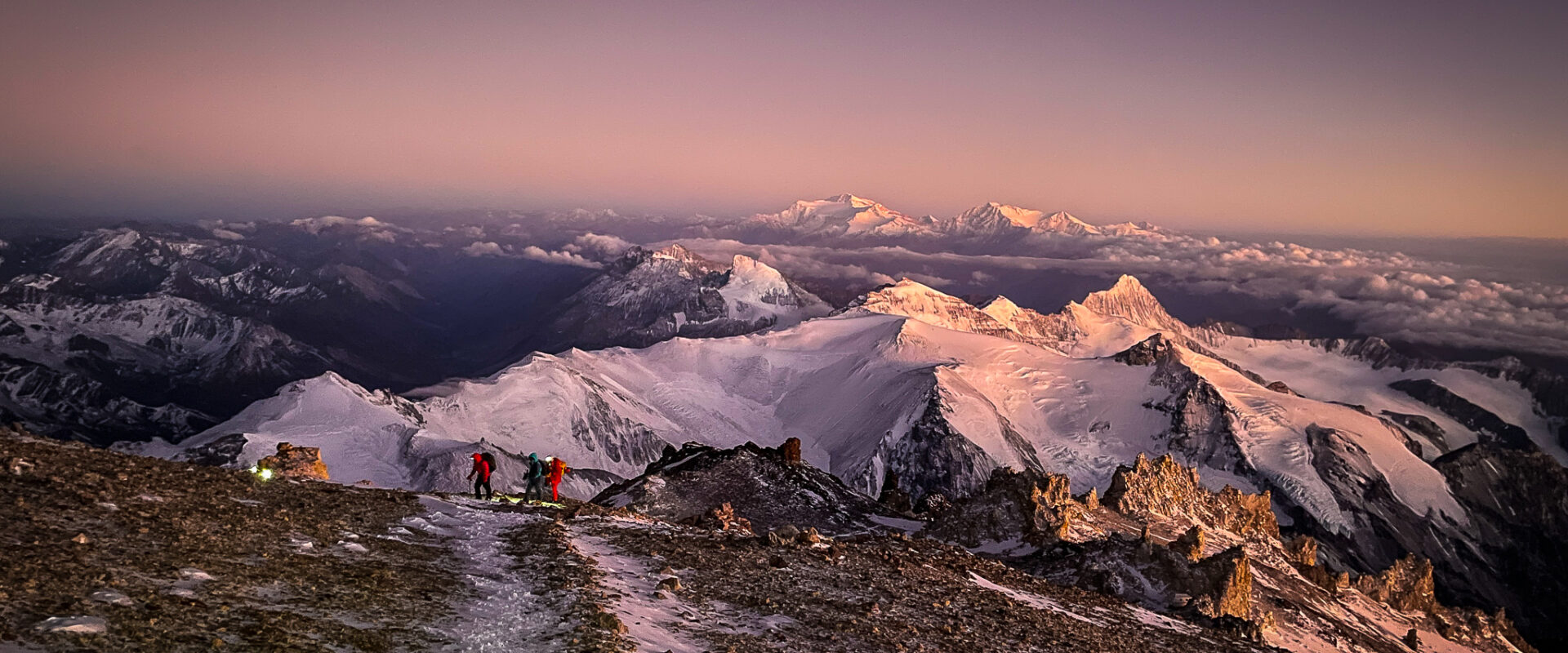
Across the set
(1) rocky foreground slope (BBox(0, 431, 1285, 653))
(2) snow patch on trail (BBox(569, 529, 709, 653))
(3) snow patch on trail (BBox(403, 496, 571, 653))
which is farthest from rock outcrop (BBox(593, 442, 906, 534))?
(2) snow patch on trail (BBox(569, 529, 709, 653))

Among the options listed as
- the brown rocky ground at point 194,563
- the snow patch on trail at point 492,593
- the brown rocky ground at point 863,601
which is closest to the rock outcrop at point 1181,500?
the brown rocky ground at point 863,601

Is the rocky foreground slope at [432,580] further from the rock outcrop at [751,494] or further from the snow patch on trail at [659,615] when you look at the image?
the rock outcrop at [751,494]

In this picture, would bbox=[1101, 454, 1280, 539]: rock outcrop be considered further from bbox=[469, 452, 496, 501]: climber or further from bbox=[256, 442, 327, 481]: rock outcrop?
bbox=[256, 442, 327, 481]: rock outcrop

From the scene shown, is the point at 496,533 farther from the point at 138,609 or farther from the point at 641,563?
the point at 138,609

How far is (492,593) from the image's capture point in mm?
21828

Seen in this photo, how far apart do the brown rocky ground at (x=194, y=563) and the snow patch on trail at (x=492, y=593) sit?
64 cm

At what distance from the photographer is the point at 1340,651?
196 ft

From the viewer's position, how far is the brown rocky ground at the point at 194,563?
1584 cm

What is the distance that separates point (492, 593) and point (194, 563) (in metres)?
6.01

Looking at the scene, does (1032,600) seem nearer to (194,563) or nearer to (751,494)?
(194,563)

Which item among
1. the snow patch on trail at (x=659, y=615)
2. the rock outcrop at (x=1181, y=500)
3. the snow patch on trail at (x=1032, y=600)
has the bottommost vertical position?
the rock outcrop at (x=1181, y=500)

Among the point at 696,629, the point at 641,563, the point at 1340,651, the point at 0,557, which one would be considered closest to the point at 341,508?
the point at 641,563

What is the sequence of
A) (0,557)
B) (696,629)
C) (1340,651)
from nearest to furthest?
1. (0,557)
2. (696,629)
3. (1340,651)

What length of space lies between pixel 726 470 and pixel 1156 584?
90.4 ft
